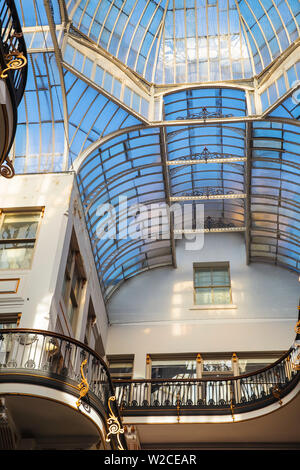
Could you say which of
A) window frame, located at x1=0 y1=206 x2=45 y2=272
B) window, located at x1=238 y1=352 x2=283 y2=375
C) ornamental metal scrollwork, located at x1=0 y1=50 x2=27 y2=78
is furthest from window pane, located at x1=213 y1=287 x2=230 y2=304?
ornamental metal scrollwork, located at x1=0 y1=50 x2=27 y2=78

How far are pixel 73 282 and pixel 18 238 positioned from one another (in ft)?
10.1

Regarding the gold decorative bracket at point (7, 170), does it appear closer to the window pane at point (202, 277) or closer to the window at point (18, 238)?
the window at point (18, 238)

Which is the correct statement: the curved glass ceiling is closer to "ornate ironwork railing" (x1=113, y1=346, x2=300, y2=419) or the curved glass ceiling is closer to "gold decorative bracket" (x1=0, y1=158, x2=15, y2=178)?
"gold decorative bracket" (x1=0, y1=158, x2=15, y2=178)

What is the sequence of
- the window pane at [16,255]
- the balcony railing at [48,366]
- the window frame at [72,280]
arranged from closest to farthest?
the balcony railing at [48,366] → the window pane at [16,255] → the window frame at [72,280]

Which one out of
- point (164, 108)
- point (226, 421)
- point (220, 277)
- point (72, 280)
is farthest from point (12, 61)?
point (220, 277)

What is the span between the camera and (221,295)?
26234mm

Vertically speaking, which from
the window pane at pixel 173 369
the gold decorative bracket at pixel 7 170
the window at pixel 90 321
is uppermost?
the window at pixel 90 321

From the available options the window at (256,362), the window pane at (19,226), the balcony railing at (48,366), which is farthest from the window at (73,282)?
the window at (256,362)

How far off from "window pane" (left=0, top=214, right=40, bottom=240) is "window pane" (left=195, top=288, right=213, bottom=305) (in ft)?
35.8

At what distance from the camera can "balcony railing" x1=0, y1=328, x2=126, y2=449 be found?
11.9m

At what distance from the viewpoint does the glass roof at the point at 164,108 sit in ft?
62.3

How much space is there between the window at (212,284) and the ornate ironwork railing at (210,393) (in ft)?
17.7

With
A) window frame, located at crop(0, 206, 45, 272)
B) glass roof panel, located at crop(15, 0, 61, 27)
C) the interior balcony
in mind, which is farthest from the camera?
glass roof panel, located at crop(15, 0, 61, 27)

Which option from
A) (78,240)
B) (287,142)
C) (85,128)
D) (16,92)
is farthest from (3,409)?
(287,142)
